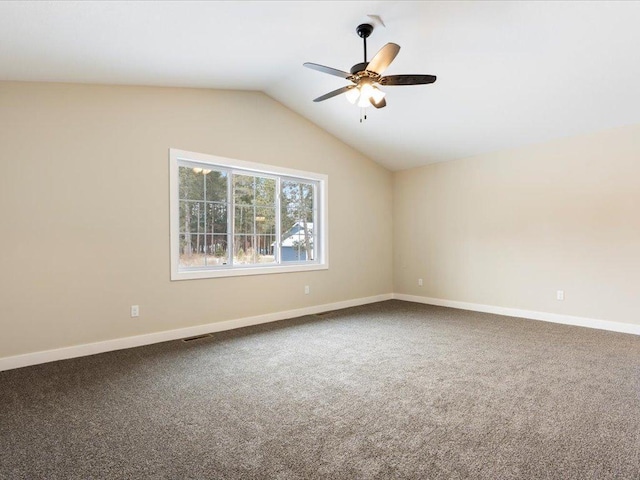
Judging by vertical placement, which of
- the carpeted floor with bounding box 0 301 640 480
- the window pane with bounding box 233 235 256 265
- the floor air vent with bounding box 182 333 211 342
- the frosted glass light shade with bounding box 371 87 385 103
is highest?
the frosted glass light shade with bounding box 371 87 385 103

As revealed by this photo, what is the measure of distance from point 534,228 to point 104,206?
535 centimetres

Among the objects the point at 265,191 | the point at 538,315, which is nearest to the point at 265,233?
the point at 265,191

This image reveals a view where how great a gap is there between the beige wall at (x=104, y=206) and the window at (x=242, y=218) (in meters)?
0.14

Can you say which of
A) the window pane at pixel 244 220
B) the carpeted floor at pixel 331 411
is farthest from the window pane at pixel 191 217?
the carpeted floor at pixel 331 411

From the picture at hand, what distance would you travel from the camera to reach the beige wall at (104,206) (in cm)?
301

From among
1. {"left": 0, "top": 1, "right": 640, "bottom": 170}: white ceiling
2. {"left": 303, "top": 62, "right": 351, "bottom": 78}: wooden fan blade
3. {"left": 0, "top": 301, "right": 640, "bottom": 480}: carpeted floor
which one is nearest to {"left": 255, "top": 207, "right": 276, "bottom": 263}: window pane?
{"left": 0, "top": 301, "right": 640, "bottom": 480}: carpeted floor

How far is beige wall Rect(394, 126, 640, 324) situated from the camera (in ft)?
13.5

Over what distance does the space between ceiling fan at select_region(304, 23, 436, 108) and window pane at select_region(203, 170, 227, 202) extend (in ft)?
6.65

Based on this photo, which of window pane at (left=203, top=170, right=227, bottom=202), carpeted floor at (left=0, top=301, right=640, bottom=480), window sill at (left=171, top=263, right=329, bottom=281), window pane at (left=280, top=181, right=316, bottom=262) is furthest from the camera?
window pane at (left=280, top=181, right=316, bottom=262)

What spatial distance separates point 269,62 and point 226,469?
3607 millimetres

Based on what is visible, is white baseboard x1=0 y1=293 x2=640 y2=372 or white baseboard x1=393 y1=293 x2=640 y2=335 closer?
white baseboard x1=0 y1=293 x2=640 y2=372

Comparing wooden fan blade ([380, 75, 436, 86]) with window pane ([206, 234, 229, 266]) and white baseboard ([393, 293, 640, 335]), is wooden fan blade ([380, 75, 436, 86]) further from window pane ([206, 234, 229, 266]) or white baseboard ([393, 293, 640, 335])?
white baseboard ([393, 293, 640, 335])

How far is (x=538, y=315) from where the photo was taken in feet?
15.6

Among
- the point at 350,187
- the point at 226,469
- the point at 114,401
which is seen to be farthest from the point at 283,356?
the point at 350,187
